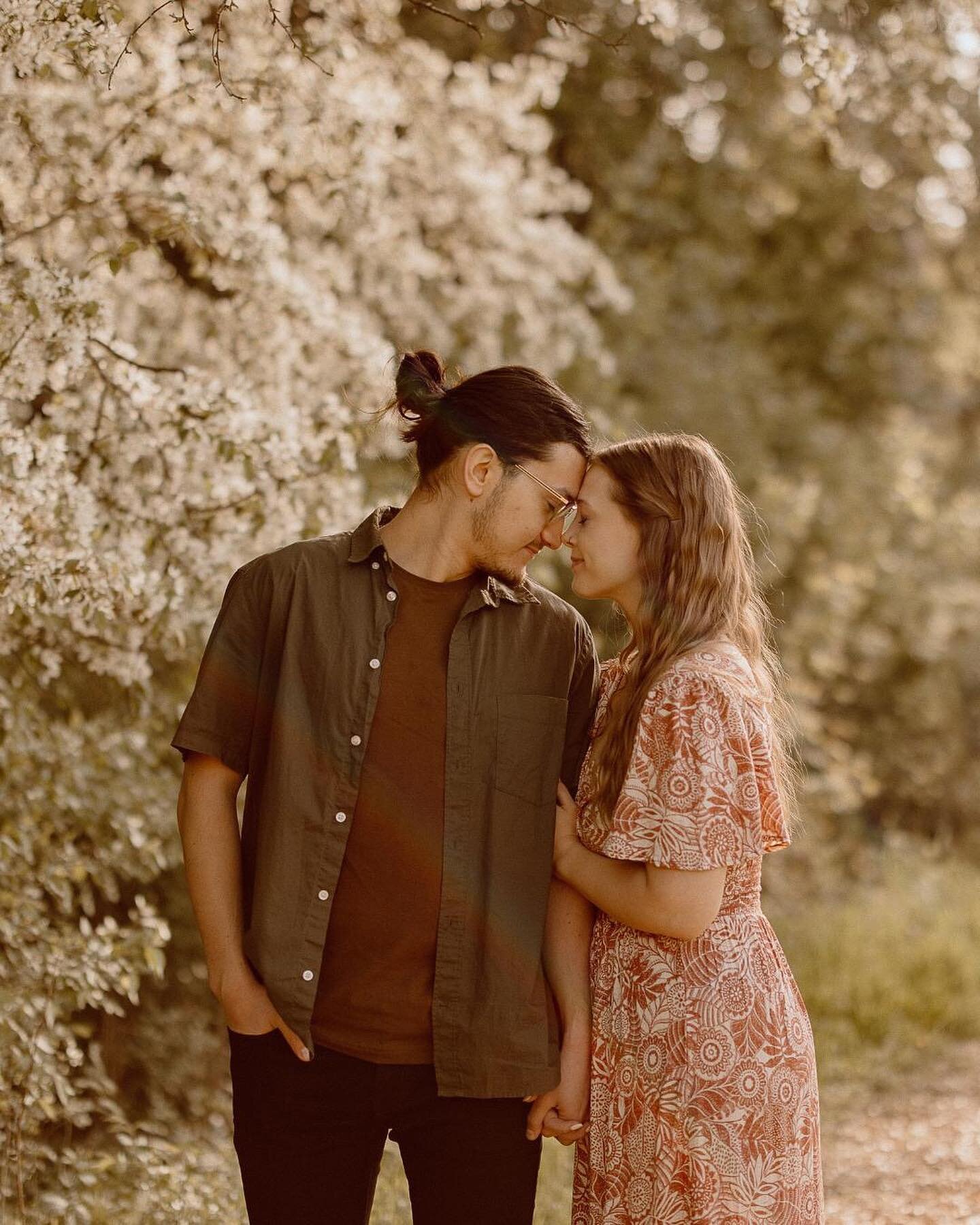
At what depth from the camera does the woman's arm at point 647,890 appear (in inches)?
93.0

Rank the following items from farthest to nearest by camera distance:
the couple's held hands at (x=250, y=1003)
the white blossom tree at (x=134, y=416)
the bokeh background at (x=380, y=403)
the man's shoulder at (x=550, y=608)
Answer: the bokeh background at (x=380, y=403), the white blossom tree at (x=134, y=416), the man's shoulder at (x=550, y=608), the couple's held hands at (x=250, y=1003)

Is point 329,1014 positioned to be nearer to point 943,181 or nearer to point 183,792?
point 183,792

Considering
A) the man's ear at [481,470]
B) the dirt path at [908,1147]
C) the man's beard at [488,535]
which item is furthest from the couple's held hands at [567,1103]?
the dirt path at [908,1147]

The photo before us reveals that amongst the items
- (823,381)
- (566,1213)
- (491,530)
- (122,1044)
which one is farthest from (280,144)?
(823,381)

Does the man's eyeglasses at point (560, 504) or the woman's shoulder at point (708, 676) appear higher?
the man's eyeglasses at point (560, 504)

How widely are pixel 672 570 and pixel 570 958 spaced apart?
755mm

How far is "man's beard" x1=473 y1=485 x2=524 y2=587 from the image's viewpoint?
253 cm

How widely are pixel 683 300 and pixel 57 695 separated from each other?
23.9 ft

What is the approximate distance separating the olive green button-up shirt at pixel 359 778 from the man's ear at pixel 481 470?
184 millimetres

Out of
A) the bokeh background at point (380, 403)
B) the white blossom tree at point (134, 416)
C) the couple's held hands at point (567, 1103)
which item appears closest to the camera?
the couple's held hands at point (567, 1103)

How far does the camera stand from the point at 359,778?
242 cm

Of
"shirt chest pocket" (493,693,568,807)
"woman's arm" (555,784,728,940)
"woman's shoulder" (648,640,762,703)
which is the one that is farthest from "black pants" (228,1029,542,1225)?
"woman's shoulder" (648,640,762,703)

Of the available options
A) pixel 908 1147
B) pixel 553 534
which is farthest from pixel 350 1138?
pixel 908 1147

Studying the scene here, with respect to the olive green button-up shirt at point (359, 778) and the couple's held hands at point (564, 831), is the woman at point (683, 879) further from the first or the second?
the olive green button-up shirt at point (359, 778)
